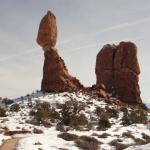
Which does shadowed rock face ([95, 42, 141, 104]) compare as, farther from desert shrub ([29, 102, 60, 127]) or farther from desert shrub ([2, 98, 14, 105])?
desert shrub ([29, 102, 60, 127])

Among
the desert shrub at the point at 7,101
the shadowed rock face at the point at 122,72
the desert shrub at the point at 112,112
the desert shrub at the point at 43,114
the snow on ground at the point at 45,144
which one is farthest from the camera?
the shadowed rock face at the point at 122,72

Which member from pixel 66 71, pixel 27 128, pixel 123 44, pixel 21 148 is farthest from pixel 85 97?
pixel 21 148

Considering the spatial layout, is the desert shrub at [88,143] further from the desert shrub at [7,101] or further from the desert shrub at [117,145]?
the desert shrub at [7,101]

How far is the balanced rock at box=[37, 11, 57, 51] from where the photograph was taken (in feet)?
209

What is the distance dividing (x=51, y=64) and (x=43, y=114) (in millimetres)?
16536

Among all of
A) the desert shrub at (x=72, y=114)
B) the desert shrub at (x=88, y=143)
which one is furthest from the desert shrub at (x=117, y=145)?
the desert shrub at (x=72, y=114)

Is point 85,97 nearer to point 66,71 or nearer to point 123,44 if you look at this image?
point 66,71

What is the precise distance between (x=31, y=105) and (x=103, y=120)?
1302 cm

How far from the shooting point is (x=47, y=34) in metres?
63.9

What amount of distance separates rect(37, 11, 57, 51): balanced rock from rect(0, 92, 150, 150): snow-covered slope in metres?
7.78

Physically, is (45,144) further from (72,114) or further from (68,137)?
(72,114)

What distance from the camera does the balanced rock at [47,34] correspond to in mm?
63719

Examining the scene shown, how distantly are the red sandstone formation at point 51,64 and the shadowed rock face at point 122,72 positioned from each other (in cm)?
1061

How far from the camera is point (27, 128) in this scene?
37781 millimetres
